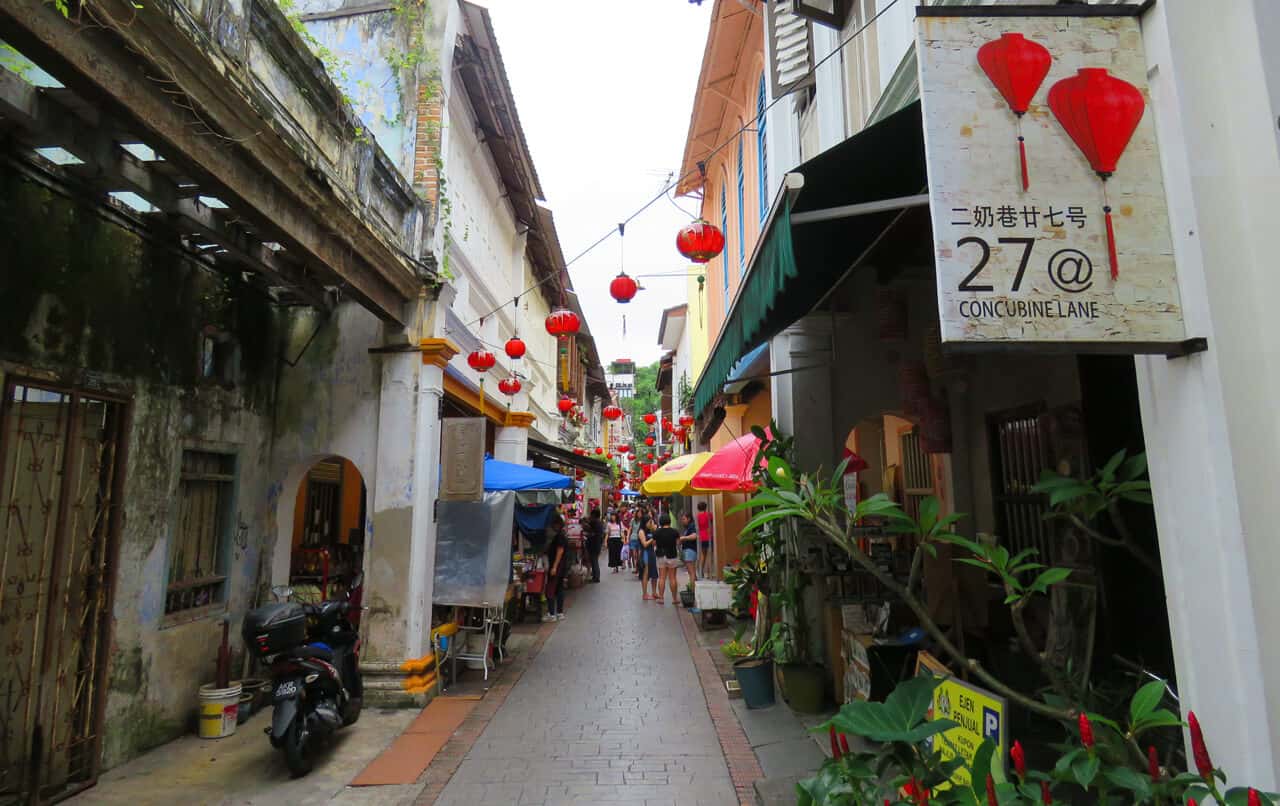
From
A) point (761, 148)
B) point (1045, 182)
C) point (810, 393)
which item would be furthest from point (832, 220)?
point (761, 148)

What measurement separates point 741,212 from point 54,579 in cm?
945

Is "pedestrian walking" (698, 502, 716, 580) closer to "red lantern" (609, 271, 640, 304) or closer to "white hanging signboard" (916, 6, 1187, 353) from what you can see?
"red lantern" (609, 271, 640, 304)

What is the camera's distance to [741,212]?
11.1 meters

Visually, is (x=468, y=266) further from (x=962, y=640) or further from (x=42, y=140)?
(x=962, y=640)

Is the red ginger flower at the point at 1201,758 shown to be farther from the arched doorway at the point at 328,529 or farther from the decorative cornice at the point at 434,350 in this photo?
the arched doorway at the point at 328,529

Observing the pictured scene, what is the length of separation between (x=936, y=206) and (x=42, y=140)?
5.18m

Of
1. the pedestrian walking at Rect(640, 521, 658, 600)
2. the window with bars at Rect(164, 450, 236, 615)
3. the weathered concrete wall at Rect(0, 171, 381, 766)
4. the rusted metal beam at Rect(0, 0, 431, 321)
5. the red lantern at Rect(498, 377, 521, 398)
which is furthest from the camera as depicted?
the pedestrian walking at Rect(640, 521, 658, 600)

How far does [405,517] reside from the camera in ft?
24.0

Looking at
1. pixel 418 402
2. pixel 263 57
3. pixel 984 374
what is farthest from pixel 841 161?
pixel 418 402

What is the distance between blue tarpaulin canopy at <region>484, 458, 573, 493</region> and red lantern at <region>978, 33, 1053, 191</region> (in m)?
7.68

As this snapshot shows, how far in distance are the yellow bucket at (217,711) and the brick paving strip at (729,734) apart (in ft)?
14.2

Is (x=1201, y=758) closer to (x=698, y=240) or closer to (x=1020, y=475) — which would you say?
(x=1020, y=475)

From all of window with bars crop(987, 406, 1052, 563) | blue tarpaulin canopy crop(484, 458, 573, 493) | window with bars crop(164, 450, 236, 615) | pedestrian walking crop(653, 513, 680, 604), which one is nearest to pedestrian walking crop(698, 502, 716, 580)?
pedestrian walking crop(653, 513, 680, 604)

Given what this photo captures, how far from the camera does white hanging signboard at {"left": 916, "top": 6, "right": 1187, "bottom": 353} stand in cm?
228
